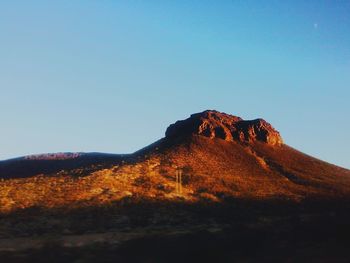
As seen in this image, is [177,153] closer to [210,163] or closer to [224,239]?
[210,163]

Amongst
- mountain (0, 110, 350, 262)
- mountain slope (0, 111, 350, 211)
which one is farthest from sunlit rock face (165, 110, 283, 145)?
mountain (0, 110, 350, 262)

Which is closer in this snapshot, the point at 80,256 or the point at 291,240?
the point at 80,256

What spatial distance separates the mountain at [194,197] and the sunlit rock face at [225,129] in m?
0.17

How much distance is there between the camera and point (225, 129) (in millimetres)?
73812

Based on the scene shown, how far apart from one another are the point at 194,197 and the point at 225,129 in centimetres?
2455

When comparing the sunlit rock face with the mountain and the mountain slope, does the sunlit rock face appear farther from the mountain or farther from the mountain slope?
the mountain

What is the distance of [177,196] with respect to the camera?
5106 cm

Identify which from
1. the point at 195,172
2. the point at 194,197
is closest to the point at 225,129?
the point at 195,172

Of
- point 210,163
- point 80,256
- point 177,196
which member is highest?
point 210,163

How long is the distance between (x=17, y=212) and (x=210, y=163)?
28256 millimetres

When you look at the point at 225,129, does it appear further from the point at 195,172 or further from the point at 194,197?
the point at 194,197

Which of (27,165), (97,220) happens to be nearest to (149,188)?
(97,220)

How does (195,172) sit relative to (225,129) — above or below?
below

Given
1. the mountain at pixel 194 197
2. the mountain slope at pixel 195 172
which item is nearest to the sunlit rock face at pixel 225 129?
the mountain slope at pixel 195 172
